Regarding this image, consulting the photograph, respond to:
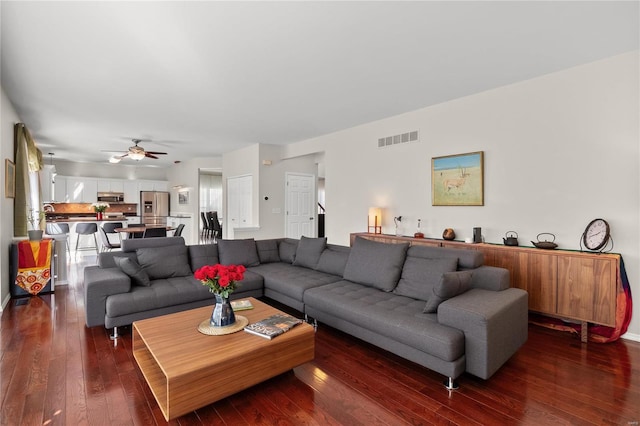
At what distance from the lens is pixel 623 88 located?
3.11 metres

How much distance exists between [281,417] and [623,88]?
4212mm

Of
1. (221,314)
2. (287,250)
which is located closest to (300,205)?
(287,250)

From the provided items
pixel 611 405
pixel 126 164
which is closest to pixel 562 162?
pixel 611 405

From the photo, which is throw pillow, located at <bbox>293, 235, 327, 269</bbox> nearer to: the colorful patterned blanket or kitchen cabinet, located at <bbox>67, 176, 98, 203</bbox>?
the colorful patterned blanket

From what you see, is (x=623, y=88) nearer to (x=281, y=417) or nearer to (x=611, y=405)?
(x=611, y=405)

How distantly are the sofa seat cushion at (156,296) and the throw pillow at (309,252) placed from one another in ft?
4.34

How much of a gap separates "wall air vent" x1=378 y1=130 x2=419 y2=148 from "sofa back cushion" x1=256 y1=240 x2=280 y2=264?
2459mm

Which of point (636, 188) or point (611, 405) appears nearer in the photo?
point (611, 405)

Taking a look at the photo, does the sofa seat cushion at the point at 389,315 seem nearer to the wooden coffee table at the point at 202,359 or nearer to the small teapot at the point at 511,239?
the wooden coffee table at the point at 202,359

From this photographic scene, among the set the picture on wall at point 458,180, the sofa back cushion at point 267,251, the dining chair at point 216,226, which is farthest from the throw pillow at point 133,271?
the dining chair at point 216,226

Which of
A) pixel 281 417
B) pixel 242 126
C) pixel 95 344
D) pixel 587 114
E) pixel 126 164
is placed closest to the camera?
pixel 281 417

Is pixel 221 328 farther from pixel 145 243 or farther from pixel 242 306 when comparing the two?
pixel 145 243

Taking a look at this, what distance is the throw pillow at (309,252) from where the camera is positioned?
4.29 metres

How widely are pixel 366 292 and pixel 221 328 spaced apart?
4.87 ft
